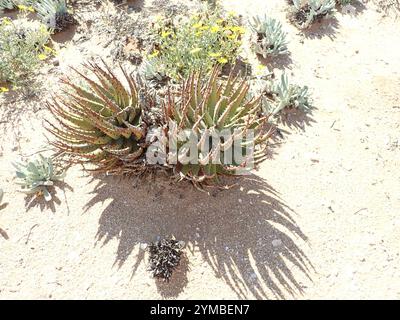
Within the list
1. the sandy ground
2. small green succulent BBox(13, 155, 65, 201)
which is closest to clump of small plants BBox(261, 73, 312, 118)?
the sandy ground

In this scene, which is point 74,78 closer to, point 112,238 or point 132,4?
point 132,4

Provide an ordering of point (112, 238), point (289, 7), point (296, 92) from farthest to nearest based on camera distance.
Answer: point (289, 7)
point (296, 92)
point (112, 238)

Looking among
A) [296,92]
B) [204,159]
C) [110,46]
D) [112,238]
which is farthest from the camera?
[110,46]

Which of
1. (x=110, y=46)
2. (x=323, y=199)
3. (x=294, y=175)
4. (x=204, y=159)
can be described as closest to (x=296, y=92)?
(x=294, y=175)

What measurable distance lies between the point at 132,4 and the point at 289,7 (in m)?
2.51

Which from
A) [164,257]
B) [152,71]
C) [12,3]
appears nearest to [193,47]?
[152,71]

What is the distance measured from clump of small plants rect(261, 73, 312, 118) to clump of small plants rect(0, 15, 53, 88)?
9.37ft

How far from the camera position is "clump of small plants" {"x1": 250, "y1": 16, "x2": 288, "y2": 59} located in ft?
18.3

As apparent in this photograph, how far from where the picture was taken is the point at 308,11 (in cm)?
628

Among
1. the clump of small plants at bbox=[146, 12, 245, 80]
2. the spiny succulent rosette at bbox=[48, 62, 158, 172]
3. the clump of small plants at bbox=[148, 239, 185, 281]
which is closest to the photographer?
the clump of small plants at bbox=[148, 239, 185, 281]

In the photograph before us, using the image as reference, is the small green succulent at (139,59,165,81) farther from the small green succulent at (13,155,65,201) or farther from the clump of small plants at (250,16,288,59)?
the small green succulent at (13,155,65,201)

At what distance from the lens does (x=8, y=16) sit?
21.6 ft

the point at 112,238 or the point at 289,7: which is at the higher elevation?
the point at 289,7

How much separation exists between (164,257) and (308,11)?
4.60m
